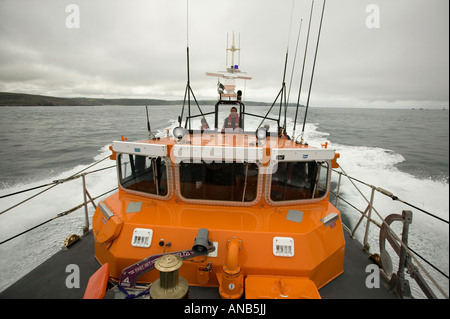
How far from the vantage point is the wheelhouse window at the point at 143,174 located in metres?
4.10

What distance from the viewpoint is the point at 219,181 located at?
3990 millimetres

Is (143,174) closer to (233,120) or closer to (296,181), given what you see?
(296,181)

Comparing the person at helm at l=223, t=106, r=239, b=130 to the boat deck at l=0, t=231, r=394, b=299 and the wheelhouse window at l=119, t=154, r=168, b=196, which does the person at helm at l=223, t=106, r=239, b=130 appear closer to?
the wheelhouse window at l=119, t=154, r=168, b=196

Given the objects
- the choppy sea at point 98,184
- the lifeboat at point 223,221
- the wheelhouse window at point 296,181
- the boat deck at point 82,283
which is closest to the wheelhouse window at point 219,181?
the lifeboat at point 223,221

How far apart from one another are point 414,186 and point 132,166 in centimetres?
1200

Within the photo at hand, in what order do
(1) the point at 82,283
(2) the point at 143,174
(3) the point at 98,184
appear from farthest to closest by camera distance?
(3) the point at 98,184, (2) the point at 143,174, (1) the point at 82,283

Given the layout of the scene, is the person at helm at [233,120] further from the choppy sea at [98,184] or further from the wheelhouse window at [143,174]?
the choppy sea at [98,184]

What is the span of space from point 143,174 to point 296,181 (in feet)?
9.55

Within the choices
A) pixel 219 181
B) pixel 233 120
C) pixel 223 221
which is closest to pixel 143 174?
pixel 219 181

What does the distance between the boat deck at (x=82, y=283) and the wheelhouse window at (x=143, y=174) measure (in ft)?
5.01

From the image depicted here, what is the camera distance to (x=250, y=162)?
12.3ft
